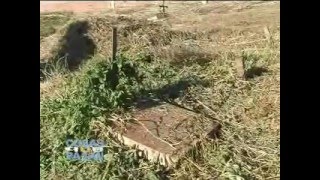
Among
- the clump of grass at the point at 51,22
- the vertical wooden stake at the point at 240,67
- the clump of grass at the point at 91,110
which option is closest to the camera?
the clump of grass at the point at 91,110

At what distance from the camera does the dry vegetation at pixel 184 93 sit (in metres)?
3.49

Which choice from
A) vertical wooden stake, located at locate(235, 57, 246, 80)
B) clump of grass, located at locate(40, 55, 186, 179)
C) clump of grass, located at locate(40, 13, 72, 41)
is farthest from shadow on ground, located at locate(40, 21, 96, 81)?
vertical wooden stake, located at locate(235, 57, 246, 80)

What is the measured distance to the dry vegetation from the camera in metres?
3.49

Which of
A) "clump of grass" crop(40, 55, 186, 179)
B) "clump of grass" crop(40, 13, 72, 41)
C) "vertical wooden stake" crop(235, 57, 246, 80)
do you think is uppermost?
"clump of grass" crop(40, 13, 72, 41)

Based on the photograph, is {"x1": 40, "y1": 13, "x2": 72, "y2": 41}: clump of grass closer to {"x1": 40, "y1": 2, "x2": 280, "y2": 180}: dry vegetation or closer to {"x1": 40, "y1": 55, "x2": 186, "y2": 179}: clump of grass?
{"x1": 40, "y1": 2, "x2": 280, "y2": 180}: dry vegetation

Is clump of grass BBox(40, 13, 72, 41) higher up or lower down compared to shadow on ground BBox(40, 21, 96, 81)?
higher up

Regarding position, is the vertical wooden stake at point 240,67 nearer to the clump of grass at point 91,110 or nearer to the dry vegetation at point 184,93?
the dry vegetation at point 184,93

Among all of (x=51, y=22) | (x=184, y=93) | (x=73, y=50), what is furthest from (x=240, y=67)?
(x=51, y=22)

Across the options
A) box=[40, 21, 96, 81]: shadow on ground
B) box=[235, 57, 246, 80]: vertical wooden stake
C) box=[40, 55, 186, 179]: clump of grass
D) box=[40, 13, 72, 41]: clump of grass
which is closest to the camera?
box=[40, 55, 186, 179]: clump of grass

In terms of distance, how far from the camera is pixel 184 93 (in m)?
4.55

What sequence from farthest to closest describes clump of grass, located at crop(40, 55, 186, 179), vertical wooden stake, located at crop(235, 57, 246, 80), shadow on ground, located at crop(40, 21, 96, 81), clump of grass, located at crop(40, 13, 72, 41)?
1. clump of grass, located at crop(40, 13, 72, 41)
2. shadow on ground, located at crop(40, 21, 96, 81)
3. vertical wooden stake, located at crop(235, 57, 246, 80)
4. clump of grass, located at crop(40, 55, 186, 179)

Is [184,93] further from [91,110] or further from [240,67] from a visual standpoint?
[91,110]

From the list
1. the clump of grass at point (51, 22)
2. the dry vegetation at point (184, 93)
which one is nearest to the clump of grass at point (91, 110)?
the dry vegetation at point (184, 93)
